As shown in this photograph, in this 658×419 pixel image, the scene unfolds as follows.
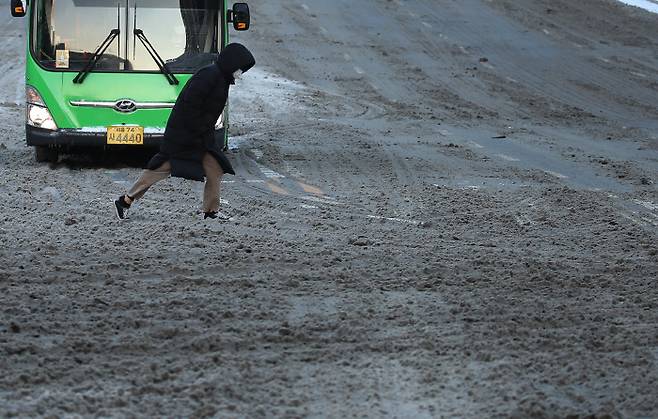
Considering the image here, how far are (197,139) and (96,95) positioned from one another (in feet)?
14.5

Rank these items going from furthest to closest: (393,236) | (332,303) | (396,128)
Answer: (396,128), (393,236), (332,303)

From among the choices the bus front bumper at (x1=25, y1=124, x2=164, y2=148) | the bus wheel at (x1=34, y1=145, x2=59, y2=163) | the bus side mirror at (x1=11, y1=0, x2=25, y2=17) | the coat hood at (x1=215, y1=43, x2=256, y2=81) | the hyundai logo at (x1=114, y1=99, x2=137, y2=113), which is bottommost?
the bus wheel at (x1=34, y1=145, x2=59, y2=163)

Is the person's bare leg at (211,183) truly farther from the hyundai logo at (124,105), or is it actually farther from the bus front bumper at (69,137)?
the hyundai logo at (124,105)

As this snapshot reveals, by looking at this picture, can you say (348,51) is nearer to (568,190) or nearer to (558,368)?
(568,190)

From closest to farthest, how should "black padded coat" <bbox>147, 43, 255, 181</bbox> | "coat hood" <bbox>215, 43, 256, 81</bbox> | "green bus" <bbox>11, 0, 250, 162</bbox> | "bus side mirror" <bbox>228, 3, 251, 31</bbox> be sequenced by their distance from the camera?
1. "coat hood" <bbox>215, 43, 256, 81</bbox>
2. "black padded coat" <bbox>147, 43, 255, 181</bbox>
3. "green bus" <bbox>11, 0, 250, 162</bbox>
4. "bus side mirror" <bbox>228, 3, 251, 31</bbox>

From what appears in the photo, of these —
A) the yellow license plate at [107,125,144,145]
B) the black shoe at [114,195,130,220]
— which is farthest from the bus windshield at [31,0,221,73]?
the black shoe at [114,195,130,220]

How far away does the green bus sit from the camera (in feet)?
53.1

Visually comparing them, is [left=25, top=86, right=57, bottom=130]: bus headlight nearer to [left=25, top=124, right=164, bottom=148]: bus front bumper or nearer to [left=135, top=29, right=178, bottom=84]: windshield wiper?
[left=25, top=124, right=164, bottom=148]: bus front bumper

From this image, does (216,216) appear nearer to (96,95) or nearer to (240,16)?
(96,95)

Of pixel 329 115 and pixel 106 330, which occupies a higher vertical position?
pixel 106 330

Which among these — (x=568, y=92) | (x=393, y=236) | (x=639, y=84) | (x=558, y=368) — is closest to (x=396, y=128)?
(x=568, y=92)

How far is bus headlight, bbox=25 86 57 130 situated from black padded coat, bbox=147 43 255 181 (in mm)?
4271

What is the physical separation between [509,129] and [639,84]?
7166 mm

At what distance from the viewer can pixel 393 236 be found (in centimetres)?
1176
